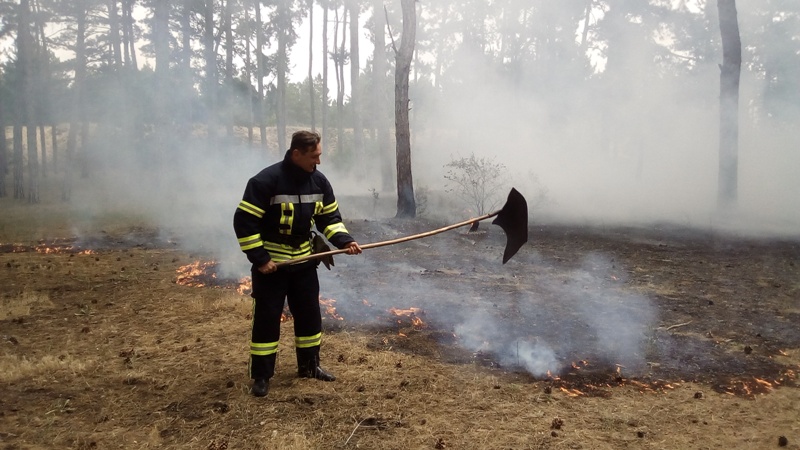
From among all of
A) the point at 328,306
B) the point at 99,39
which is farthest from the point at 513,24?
the point at 328,306

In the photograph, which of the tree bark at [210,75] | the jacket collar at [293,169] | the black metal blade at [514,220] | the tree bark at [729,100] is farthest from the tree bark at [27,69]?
the tree bark at [729,100]

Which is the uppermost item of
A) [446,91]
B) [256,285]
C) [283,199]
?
[446,91]

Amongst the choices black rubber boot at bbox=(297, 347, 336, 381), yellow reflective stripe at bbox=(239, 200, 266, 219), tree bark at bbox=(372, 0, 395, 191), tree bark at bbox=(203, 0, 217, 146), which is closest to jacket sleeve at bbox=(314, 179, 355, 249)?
yellow reflective stripe at bbox=(239, 200, 266, 219)

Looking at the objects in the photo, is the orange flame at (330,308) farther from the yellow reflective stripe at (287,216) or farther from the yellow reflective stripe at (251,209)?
the yellow reflective stripe at (251,209)

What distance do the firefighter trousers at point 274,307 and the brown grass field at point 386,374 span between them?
0.30 metres

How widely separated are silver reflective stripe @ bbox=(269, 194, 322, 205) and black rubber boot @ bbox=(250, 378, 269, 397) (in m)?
1.37

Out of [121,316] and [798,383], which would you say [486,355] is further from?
[121,316]

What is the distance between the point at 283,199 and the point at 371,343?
199 centimetres

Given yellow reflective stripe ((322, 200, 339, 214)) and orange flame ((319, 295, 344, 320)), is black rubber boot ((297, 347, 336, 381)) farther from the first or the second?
orange flame ((319, 295, 344, 320))

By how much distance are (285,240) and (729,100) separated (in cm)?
1516

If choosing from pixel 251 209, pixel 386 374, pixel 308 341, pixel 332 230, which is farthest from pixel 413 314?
pixel 251 209

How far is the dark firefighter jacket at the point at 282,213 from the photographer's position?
11.7 ft

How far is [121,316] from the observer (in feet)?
18.9

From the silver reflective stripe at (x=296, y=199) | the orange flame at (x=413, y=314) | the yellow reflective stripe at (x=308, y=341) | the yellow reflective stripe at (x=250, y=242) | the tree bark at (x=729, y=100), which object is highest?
the tree bark at (x=729, y=100)
